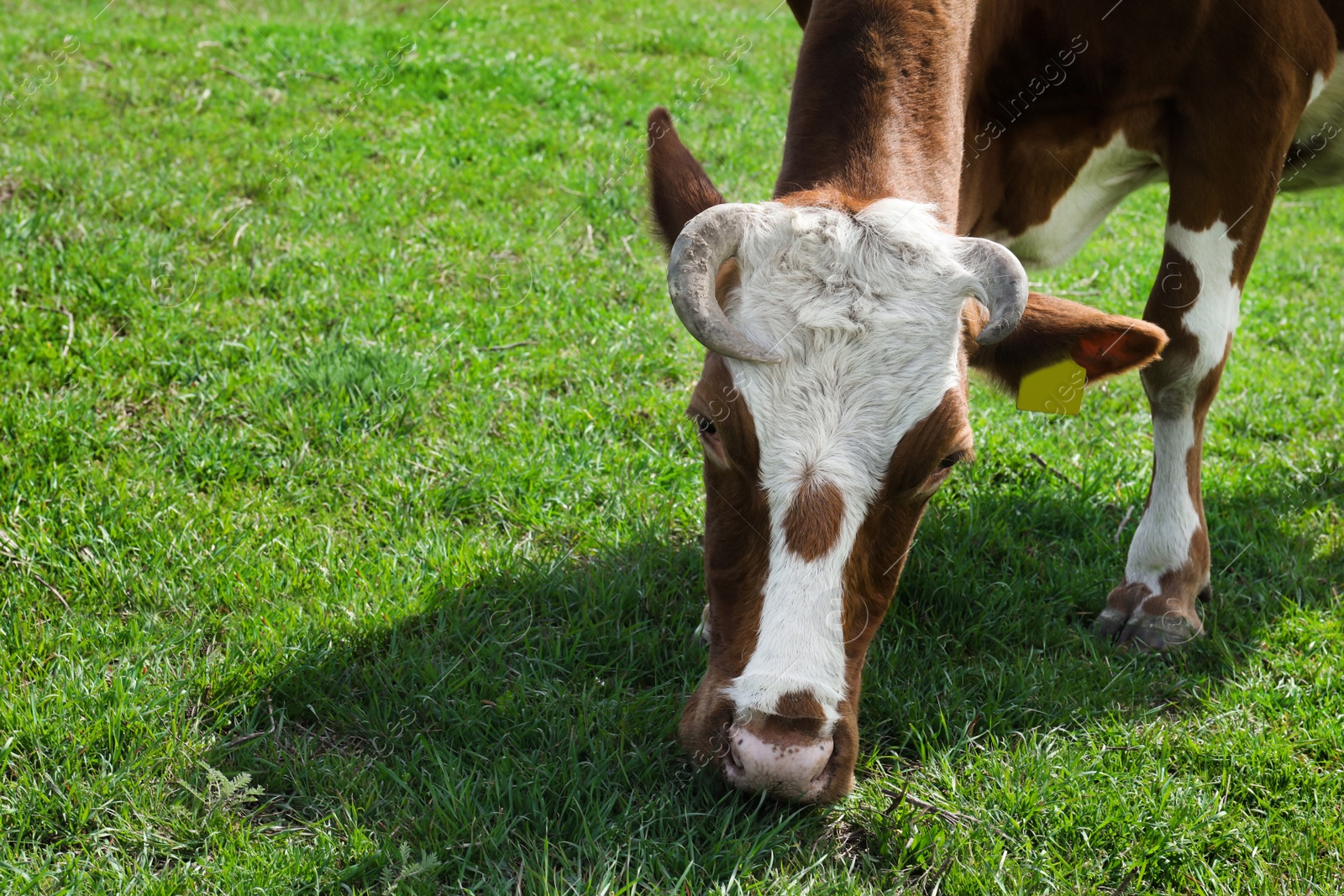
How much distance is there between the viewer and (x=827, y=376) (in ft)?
8.20

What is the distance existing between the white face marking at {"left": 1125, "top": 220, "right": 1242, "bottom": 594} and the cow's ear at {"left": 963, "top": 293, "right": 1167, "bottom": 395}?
1.09m

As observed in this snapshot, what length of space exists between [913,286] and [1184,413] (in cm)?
209

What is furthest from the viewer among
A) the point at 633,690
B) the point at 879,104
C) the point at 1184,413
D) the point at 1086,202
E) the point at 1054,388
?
the point at 1086,202

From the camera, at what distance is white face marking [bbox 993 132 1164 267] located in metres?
4.15

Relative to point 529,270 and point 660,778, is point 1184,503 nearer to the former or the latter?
point 660,778

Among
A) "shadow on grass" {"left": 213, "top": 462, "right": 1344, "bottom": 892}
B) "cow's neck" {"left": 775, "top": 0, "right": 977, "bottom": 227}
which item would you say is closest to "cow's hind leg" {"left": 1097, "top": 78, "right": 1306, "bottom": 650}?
"shadow on grass" {"left": 213, "top": 462, "right": 1344, "bottom": 892}

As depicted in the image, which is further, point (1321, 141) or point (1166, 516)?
point (1321, 141)

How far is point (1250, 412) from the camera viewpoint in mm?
5375

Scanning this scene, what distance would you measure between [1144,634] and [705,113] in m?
6.71

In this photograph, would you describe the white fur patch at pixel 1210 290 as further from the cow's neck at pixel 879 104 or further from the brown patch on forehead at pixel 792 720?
the brown patch on forehead at pixel 792 720

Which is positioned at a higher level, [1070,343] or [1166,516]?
[1070,343]

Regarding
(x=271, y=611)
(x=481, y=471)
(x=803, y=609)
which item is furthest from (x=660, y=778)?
(x=481, y=471)

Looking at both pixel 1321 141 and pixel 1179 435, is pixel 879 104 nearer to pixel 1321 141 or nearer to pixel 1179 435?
pixel 1179 435

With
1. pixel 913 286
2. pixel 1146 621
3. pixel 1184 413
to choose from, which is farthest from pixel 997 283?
pixel 1184 413
